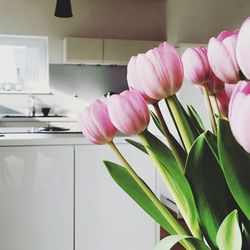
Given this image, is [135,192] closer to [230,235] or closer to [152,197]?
[152,197]

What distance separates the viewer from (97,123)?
487 mm

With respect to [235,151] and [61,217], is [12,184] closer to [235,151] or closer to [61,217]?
[61,217]

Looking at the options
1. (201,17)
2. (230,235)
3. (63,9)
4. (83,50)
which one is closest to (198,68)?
(230,235)

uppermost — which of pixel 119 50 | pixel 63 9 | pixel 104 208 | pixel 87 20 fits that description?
pixel 87 20

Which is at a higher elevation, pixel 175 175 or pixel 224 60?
pixel 224 60

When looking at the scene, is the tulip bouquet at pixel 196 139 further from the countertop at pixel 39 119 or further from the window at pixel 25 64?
the window at pixel 25 64

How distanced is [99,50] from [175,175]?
222 inches

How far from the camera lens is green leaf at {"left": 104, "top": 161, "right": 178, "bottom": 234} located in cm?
55

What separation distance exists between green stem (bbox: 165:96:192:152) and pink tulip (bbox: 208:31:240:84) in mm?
63

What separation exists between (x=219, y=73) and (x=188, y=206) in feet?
0.52

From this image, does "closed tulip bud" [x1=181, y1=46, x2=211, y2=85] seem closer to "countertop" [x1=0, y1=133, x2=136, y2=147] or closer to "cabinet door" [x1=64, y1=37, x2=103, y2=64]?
"countertop" [x1=0, y1=133, x2=136, y2=147]

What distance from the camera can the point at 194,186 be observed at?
0.48 meters

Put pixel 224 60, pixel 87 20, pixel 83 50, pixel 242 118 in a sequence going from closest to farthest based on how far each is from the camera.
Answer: pixel 242 118 < pixel 224 60 < pixel 83 50 < pixel 87 20

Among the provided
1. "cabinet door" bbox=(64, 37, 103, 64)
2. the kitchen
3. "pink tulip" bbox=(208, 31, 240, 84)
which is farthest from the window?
"pink tulip" bbox=(208, 31, 240, 84)
